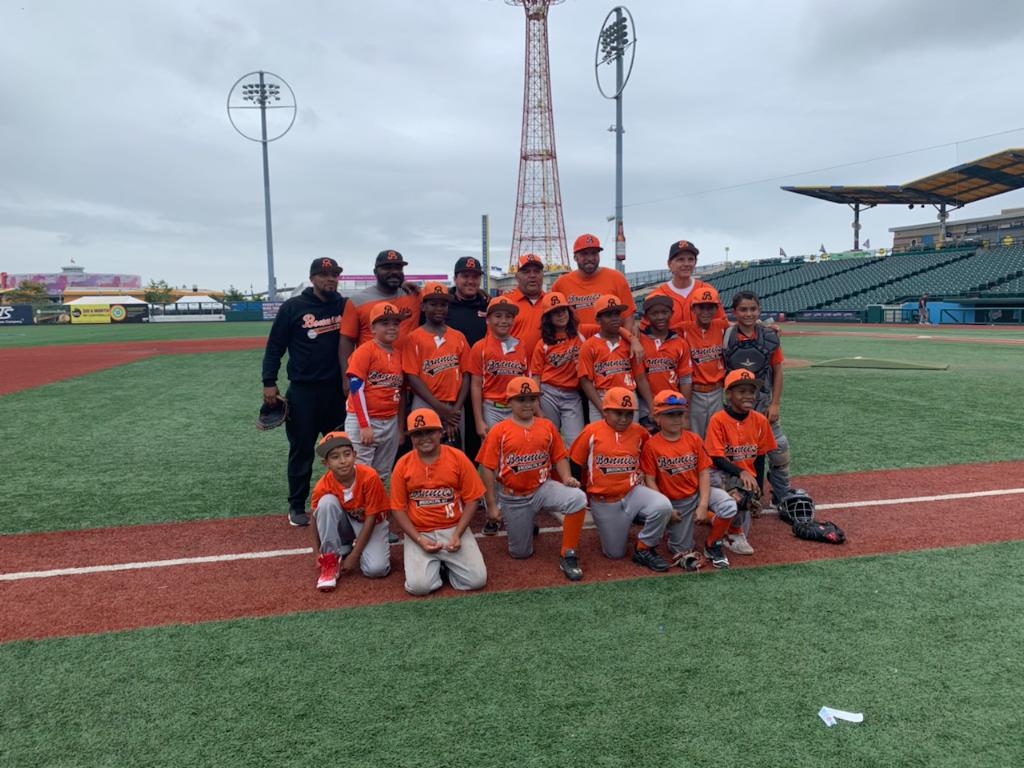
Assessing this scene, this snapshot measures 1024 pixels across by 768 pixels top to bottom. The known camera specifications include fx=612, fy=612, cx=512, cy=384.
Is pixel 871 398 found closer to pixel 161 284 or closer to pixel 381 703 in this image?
pixel 381 703

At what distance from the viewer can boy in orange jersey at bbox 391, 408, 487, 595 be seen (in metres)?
3.97

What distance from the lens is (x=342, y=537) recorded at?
4344 millimetres

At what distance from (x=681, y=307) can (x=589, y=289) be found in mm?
814

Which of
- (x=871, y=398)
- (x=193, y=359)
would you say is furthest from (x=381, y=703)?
(x=193, y=359)

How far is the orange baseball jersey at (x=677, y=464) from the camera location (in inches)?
175

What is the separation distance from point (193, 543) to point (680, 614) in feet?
12.0


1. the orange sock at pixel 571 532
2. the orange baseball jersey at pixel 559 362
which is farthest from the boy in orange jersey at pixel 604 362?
the orange sock at pixel 571 532

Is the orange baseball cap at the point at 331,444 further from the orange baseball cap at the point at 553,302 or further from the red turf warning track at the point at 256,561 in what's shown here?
the orange baseball cap at the point at 553,302

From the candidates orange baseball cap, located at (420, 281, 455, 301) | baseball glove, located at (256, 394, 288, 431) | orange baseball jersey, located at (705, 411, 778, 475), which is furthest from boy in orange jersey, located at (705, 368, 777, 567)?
baseball glove, located at (256, 394, 288, 431)

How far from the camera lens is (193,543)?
4746 millimetres

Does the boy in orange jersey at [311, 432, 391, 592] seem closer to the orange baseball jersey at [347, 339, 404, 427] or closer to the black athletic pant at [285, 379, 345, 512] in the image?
the orange baseball jersey at [347, 339, 404, 427]

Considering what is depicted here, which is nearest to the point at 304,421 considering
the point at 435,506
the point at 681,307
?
the point at 435,506

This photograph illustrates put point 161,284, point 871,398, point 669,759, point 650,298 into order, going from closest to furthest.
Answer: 1. point 669,759
2. point 650,298
3. point 871,398
4. point 161,284

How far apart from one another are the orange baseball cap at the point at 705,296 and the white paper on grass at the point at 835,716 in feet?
10.2
